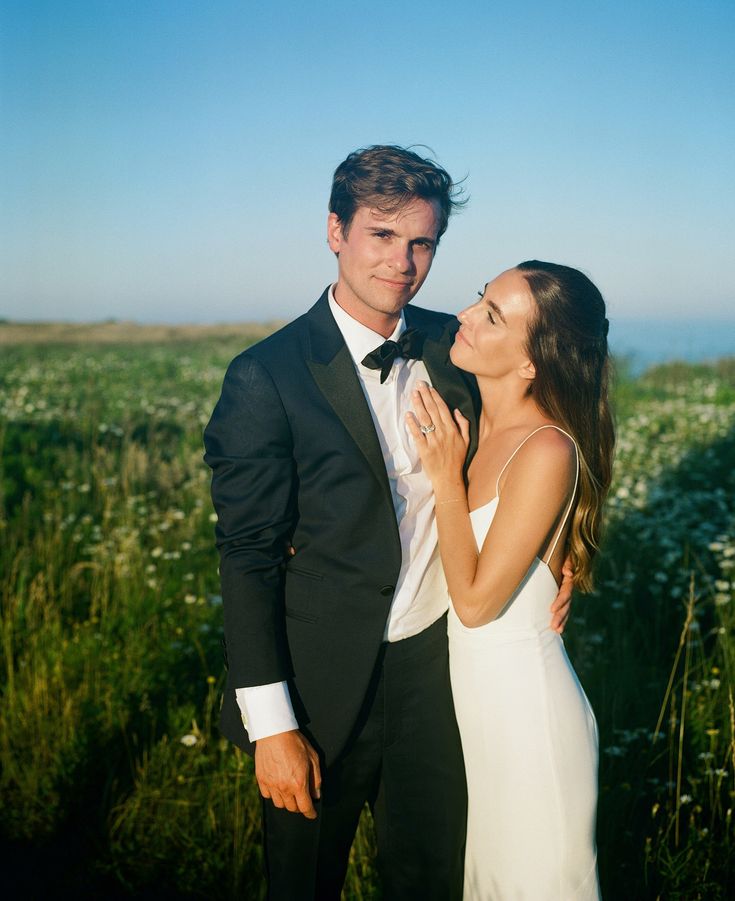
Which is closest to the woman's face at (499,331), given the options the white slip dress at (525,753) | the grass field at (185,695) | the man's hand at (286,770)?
the white slip dress at (525,753)

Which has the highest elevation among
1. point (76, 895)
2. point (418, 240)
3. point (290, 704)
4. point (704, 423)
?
point (418, 240)

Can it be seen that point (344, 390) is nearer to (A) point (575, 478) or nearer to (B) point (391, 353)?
(B) point (391, 353)

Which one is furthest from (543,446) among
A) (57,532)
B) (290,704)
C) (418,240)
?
(57,532)

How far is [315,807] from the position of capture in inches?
98.1

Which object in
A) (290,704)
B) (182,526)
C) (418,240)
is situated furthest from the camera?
(182,526)

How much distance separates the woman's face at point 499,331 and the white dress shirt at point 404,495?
0.79 ft

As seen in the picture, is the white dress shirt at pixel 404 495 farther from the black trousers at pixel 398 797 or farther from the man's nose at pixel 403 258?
the man's nose at pixel 403 258

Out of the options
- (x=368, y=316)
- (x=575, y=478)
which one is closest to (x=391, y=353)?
(x=368, y=316)

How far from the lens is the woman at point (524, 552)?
2.50 m

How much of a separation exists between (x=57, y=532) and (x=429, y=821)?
384 cm

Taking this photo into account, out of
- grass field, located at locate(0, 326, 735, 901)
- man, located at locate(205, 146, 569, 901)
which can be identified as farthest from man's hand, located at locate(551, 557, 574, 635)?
grass field, located at locate(0, 326, 735, 901)

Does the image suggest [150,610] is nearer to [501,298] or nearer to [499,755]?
[499,755]

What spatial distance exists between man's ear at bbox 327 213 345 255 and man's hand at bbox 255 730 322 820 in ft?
5.56

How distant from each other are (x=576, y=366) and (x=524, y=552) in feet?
2.22
